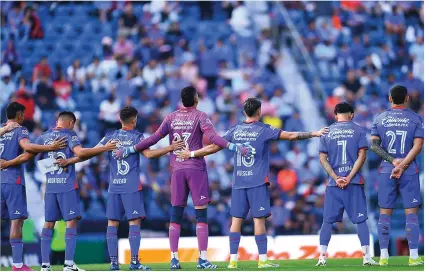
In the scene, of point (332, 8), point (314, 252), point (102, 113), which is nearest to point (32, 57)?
point (102, 113)

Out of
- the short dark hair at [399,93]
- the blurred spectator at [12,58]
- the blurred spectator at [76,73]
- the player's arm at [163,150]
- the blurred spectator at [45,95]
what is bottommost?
the player's arm at [163,150]

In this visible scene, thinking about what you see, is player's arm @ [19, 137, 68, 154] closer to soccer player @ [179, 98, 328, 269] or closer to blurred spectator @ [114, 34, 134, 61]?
soccer player @ [179, 98, 328, 269]

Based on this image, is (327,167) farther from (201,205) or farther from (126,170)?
(126,170)

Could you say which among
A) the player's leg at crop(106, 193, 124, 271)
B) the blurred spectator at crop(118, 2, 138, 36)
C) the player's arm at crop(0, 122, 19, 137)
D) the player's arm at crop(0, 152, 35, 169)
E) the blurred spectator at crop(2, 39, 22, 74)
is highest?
the blurred spectator at crop(118, 2, 138, 36)

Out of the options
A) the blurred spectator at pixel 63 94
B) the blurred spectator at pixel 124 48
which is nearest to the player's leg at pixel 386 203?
the blurred spectator at pixel 63 94

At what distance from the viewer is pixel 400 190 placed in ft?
42.8

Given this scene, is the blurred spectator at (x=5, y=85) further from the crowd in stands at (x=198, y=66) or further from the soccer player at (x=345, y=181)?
the soccer player at (x=345, y=181)

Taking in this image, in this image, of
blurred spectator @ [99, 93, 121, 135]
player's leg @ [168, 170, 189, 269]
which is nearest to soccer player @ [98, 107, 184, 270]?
player's leg @ [168, 170, 189, 269]

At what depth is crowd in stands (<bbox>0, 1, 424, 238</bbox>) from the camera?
21812mm

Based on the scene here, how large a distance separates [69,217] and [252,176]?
2621mm

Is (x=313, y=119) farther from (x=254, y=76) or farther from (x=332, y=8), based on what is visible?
(x=332, y=8)

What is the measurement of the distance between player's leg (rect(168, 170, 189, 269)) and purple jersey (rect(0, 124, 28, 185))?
2.25 m

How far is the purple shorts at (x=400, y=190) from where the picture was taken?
509 inches

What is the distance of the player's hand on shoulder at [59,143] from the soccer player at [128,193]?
537 millimetres
